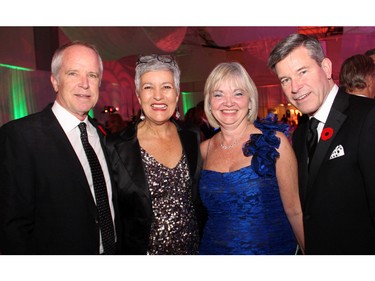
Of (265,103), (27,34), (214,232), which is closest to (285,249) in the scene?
(214,232)

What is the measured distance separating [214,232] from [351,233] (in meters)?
0.88

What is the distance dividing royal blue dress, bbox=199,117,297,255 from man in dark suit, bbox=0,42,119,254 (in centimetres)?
71

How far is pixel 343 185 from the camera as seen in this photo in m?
1.85

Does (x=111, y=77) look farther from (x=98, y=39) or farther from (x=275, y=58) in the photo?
(x=275, y=58)

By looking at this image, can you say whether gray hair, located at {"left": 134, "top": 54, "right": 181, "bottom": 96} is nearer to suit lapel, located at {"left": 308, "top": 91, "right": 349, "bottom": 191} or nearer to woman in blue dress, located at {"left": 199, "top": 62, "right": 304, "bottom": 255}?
woman in blue dress, located at {"left": 199, "top": 62, "right": 304, "bottom": 255}

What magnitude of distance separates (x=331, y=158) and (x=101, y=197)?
1.33 meters

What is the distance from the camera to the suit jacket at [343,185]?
179cm

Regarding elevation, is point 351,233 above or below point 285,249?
above

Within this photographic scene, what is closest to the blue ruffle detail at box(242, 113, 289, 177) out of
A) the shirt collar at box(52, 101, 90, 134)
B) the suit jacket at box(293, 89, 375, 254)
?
the suit jacket at box(293, 89, 375, 254)

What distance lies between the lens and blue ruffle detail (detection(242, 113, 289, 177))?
231 centimetres

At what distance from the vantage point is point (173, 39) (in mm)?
5977

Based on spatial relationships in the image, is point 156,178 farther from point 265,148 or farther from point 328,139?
point 328,139

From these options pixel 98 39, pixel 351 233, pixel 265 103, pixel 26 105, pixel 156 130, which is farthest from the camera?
pixel 265 103

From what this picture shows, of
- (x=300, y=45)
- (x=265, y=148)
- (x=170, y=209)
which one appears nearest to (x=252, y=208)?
(x=265, y=148)
